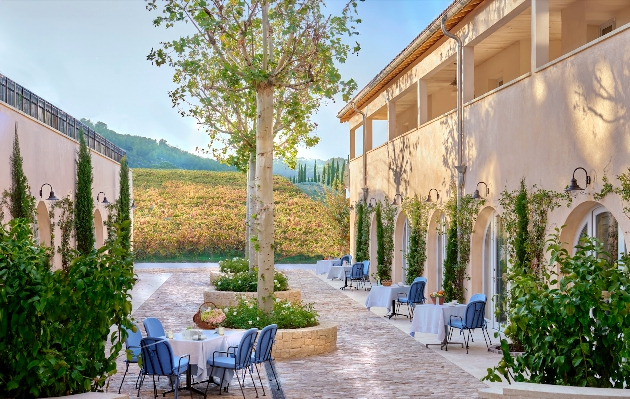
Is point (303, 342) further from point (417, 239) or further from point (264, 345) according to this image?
point (417, 239)

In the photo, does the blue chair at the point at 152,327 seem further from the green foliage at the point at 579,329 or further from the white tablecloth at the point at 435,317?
the green foliage at the point at 579,329

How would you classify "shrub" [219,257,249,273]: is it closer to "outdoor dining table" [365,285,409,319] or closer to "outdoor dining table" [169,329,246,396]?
"outdoor dining table" [365,285,409,319]

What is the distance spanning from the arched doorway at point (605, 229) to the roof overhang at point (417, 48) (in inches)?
233

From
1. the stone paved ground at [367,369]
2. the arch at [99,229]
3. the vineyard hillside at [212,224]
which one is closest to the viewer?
the stone paved ground at [367,369]

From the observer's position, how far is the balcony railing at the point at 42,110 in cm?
1585

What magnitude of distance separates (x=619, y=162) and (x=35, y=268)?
25.2 ft

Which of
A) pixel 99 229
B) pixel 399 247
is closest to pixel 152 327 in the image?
pixel 399 247

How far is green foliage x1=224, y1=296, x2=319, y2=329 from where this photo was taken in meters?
13.1

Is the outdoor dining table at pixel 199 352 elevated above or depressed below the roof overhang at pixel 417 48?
below

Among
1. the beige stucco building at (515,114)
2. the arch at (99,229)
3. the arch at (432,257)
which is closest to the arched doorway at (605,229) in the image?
the beige stucco building at (515,114)

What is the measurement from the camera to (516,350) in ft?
40.9

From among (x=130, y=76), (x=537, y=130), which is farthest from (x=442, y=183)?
(x=130, y=76)

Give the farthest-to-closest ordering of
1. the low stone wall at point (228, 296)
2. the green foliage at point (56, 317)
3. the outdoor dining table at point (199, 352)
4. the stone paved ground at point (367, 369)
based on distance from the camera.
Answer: the low stone wall at point (228, 296), the stone paved ground at point (367, 369), the outdoor dining table at point (199, 352), the green foliage at point (56, 317)

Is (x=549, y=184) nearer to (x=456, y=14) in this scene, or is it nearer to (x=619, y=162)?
(x=619, y=162)
